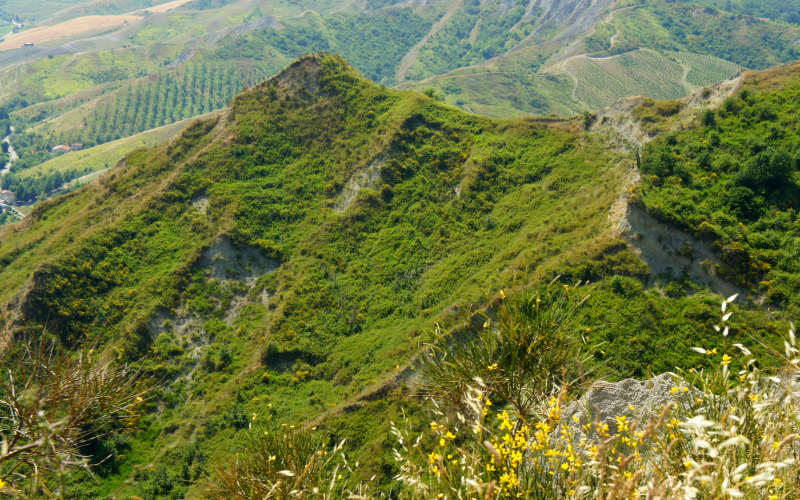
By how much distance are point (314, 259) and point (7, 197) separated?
718ft

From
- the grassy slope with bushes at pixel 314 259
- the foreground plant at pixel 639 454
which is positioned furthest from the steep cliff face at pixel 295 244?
the foreground plant at pixel 639 454

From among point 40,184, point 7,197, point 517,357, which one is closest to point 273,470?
point 517,357

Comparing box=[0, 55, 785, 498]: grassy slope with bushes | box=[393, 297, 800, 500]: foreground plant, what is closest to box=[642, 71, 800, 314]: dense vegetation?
box=[0, 55, 785, 498]: grassy slope with bushes

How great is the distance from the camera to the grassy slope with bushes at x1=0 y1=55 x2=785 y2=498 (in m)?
32.2

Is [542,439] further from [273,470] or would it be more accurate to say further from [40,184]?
[40,184]

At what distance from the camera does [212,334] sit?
45.9 meters

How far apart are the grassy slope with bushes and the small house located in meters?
164

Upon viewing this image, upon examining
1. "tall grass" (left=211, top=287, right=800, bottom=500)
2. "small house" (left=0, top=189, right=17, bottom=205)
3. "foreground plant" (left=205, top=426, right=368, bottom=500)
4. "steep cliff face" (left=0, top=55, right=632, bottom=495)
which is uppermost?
"tall grass" (left=211, top=287, right=800, bottom=500)

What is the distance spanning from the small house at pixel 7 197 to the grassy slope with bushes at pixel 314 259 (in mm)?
163767

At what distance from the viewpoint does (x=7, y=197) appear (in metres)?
182

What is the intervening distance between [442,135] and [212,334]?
142ft

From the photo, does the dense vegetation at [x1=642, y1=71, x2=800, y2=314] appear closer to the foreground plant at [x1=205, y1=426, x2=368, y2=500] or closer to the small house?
the foreground plant at [x1=205, y1=426, x2=368, y2=500]

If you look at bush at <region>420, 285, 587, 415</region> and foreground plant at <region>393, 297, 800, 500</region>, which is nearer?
foreground plant at <region>393, 297, 800, 500</region>

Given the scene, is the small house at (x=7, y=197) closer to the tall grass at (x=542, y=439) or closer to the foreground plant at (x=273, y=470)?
the foreground plant at (x=273, y=470)
